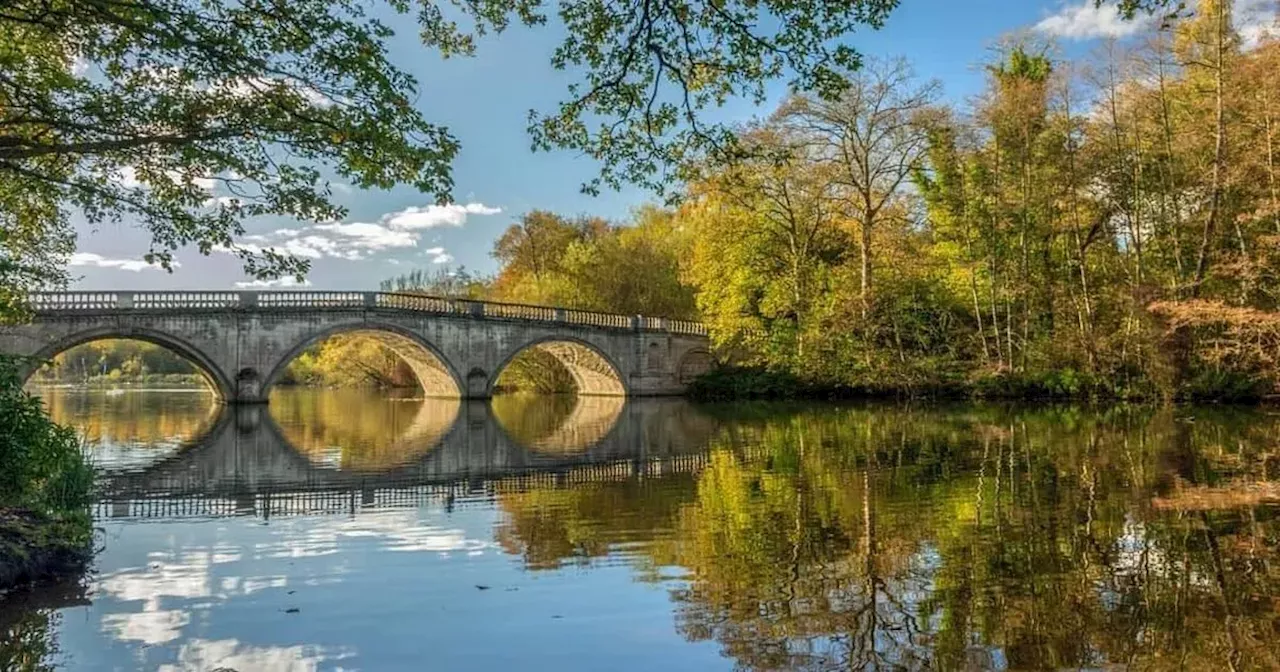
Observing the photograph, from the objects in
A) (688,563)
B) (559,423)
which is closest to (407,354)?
(559,423)

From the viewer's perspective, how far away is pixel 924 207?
31.6 m

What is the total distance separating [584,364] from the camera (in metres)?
41.5

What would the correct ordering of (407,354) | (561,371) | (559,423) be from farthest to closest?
(561,371) < (407,354) < (559,423)

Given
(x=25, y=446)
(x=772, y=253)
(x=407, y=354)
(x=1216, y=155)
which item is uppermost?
(x=1216, y=155)

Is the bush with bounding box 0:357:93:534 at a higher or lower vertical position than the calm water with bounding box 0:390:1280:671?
higher

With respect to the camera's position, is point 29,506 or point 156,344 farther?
point 156,344

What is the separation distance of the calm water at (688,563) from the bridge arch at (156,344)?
49.6 ft

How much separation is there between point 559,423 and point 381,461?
9.95 meters

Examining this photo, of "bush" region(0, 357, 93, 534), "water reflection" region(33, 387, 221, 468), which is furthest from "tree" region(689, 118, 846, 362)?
"bush" region(0, 357, 93, 534)

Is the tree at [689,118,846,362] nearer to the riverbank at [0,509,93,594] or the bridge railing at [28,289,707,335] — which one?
the bridge railing at [28,289,707,335]

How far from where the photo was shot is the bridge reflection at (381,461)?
1074 cm

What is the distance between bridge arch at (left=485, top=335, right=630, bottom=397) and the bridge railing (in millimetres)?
988

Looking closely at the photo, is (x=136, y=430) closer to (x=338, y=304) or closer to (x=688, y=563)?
(x=338, y=304)

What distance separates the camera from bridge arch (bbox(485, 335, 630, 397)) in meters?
36.3
